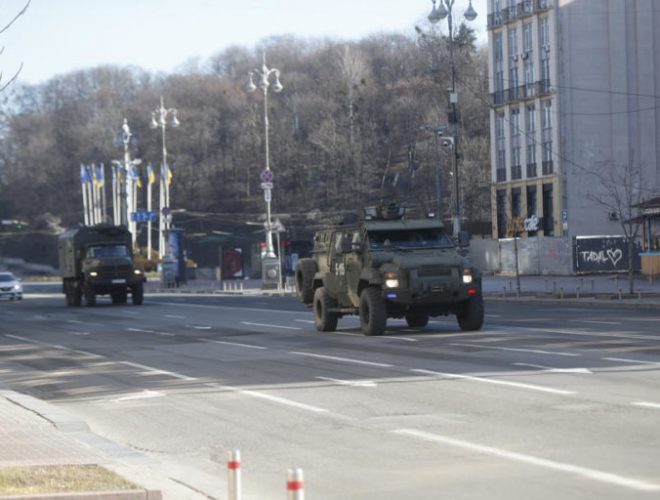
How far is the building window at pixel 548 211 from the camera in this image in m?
81.4

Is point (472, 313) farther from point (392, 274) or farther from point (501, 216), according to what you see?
point (501, 216)

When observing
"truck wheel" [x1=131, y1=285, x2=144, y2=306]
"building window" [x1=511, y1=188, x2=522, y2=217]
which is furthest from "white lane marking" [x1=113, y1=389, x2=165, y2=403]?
"building window" [x1=511, y1=188, x2=522, y2=217]

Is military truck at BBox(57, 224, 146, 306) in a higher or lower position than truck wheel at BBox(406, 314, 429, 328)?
higher

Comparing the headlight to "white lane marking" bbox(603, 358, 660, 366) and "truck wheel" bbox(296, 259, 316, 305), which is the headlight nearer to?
"truck wheel" bbox(296, 259, 316, 305)

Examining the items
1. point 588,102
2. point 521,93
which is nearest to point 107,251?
point 588,102

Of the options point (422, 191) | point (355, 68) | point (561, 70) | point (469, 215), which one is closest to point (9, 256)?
point (355, 68)

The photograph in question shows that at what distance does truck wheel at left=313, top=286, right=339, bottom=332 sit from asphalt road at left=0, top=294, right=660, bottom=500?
20.1 inches

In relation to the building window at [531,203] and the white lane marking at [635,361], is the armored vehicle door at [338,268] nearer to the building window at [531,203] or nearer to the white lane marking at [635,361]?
the white lane marking at [635,361]

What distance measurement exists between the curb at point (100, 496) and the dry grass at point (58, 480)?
228 mm

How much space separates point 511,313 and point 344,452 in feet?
90.2

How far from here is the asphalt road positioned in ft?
33.2

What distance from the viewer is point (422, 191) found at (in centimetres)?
11619

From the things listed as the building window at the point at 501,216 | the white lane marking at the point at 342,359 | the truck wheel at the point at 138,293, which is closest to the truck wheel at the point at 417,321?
the white lane marking at the point at 342,359

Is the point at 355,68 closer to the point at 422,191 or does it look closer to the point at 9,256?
the point at 422,191
